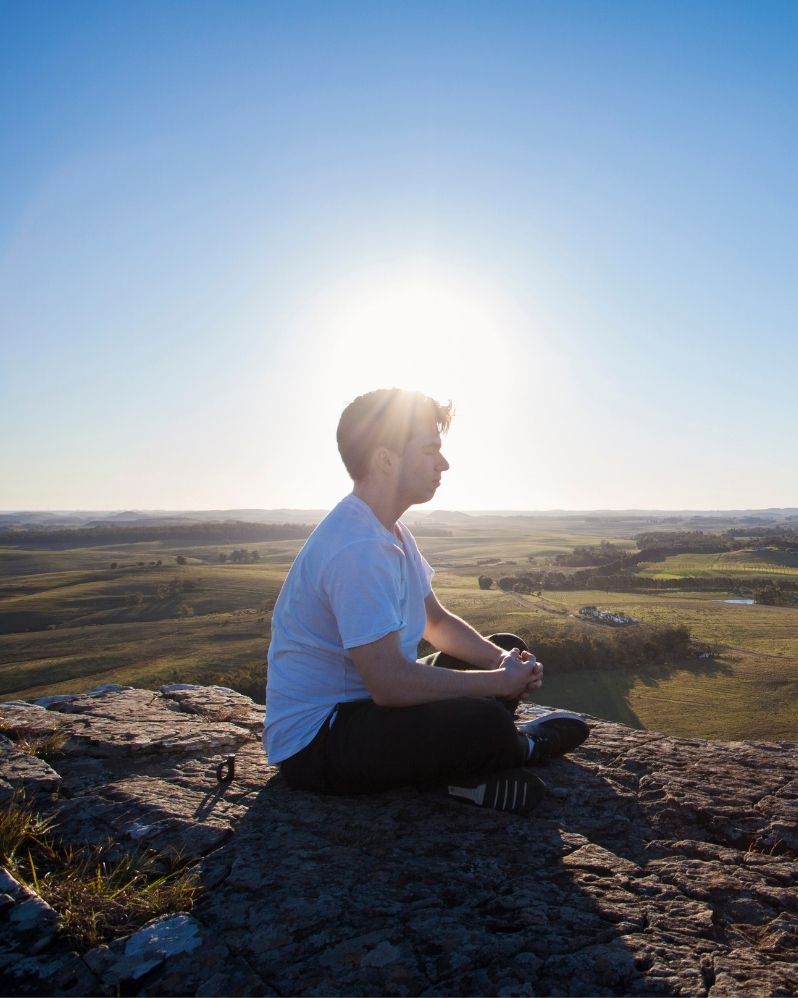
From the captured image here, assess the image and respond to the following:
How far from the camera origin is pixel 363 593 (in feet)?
10.9

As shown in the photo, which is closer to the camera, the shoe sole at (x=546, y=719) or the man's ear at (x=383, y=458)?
the man's ear at (x=383, y=458)

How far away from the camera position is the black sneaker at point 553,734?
448 centimetres

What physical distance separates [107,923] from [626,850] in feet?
8.97

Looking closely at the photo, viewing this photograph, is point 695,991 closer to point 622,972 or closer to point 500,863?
point 622,972

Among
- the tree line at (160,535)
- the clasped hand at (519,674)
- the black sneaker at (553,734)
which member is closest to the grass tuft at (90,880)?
the clasped hand at (519,674)

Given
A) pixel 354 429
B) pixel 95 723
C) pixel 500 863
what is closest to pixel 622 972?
pixel 500 863

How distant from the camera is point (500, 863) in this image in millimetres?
3225

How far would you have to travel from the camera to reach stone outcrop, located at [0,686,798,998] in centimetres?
234

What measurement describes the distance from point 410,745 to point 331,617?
0.85 meters

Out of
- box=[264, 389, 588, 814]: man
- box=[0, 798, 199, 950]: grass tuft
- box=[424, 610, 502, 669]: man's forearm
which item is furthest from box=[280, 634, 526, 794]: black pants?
box=[0, 798, 199, 950]: grass tuft

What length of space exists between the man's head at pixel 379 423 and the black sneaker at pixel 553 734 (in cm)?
227

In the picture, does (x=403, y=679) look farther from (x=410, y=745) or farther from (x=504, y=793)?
(x=504, y=793)

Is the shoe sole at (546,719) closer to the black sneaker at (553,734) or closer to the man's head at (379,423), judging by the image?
the black sneaker at (553,734)

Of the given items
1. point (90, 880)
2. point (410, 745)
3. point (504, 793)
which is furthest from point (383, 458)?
point (90, 880)
